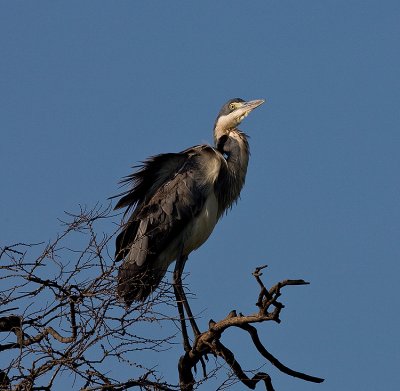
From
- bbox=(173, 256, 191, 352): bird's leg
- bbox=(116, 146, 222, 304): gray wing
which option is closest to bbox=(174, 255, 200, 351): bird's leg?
bbox=(173, 256, 191, 352): bird's leg

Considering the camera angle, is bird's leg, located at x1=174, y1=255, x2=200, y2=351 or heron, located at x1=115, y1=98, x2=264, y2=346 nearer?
bird's leg, located at x1=174, y1=255, x2=200, y2=351

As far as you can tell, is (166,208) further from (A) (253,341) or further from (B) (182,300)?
(A) (253,341)

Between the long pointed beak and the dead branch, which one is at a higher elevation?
the long pointed beak

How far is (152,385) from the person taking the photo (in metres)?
4.95

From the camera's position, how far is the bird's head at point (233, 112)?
905cm

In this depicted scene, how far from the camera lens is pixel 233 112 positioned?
29.9 ft

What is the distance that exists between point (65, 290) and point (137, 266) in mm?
2820

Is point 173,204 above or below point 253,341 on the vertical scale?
above

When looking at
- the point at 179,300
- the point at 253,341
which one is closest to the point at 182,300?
the point at 179,300

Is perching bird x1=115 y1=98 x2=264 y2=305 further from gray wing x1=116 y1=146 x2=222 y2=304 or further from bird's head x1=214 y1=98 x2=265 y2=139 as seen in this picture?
bird's head x1=214 y1=98 x2=265 y2=139

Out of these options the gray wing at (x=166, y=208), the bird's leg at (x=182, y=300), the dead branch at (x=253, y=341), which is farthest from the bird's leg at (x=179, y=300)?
the dead branch at (x=253, y=341)

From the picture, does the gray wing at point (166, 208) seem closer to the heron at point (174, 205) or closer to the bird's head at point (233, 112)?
the heron at point (174, 205)

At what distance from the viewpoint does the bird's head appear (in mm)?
9055

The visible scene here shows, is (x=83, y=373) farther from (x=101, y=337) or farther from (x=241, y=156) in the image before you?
(x=241, y=156)
